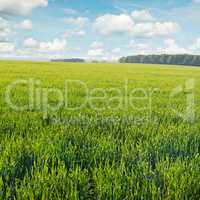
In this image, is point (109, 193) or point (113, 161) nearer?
point (109, 193)

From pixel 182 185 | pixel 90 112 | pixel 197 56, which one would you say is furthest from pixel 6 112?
pixel 197 56

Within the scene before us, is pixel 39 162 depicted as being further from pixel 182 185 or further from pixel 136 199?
pixel 182 185

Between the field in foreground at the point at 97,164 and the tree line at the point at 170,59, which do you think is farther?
the tree line at the point at 170,59

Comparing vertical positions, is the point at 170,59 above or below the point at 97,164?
above

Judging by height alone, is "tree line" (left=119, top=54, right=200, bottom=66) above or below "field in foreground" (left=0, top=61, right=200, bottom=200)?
above

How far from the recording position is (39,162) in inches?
122

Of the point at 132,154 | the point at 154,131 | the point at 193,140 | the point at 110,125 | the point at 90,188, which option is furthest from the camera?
the point at 110,125

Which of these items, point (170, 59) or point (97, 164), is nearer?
point (97, 164)

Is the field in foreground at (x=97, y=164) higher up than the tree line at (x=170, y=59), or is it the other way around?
the tree line at (x=170, y=59)

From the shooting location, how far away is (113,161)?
10.5 ft

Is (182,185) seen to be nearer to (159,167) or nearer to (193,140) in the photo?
(159,167)

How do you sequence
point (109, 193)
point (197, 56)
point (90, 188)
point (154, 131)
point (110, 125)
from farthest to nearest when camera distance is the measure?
point (197, 56), point (110, 125), point (154, 131), point (90, 188), point (109, 193)

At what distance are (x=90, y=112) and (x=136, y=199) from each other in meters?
4.18

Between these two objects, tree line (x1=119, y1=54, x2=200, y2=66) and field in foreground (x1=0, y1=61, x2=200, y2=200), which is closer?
field in foreground (x1=0, y1=61, x2=200, y2=200)
